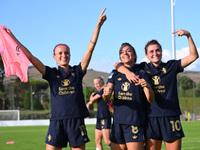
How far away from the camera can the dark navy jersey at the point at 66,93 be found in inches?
187

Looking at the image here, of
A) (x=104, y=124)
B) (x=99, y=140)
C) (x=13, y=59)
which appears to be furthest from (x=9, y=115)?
(x=13, y=59)

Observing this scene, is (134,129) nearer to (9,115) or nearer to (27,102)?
(9,115)

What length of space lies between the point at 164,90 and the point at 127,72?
61cm

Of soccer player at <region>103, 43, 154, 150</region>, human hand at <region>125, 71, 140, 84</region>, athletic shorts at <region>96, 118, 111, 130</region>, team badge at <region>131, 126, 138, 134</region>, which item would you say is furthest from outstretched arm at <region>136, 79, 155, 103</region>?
athletic shorts at <region>96, 118, 111, 130</region>

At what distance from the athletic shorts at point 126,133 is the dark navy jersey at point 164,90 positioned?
12.6 inches

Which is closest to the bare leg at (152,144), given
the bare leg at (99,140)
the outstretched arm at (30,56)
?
the outstretched arm at (30,56)

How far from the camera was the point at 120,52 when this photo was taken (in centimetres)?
514

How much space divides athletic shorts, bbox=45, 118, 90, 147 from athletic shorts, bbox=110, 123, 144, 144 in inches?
18.7

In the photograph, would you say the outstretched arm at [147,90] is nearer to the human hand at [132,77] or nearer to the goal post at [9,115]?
the human hand at [132,77]

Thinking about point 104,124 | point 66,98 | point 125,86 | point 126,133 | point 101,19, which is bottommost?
point 104,124

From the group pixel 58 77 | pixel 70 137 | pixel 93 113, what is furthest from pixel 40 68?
pixel 93 113

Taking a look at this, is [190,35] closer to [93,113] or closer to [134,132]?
[134,132]

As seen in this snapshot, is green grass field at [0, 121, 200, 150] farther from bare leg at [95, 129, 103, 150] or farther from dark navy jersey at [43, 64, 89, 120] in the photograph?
dark navy jersey at [43, 64, 89, 120]

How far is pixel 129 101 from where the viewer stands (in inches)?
194
